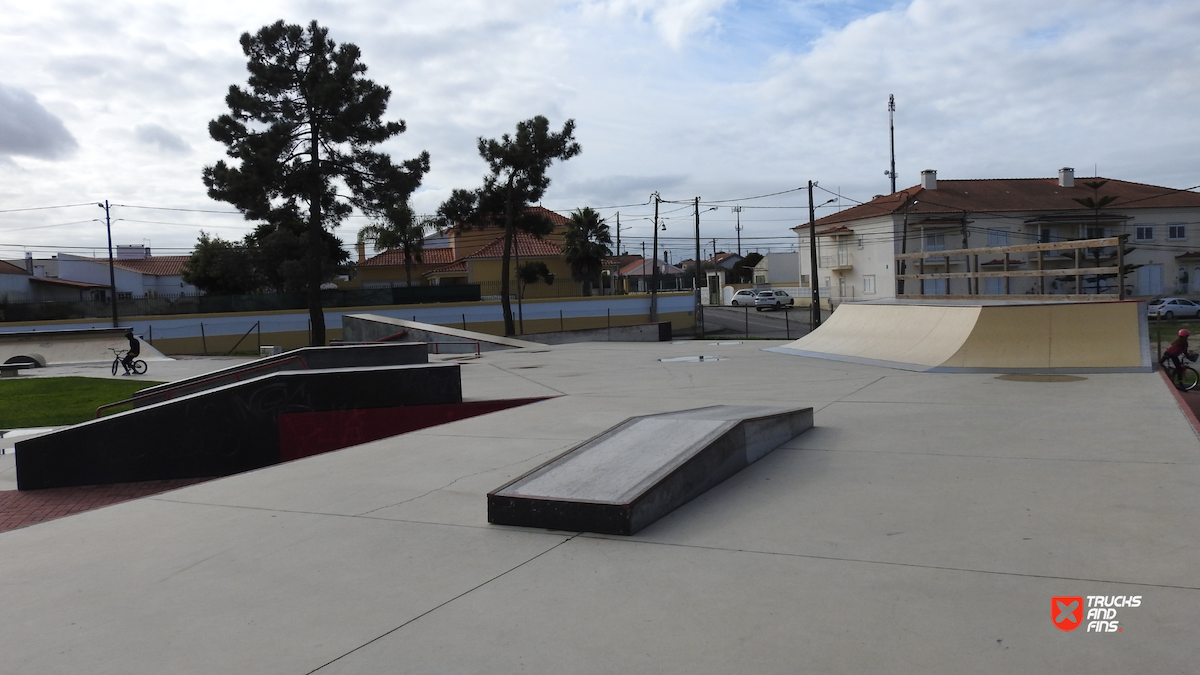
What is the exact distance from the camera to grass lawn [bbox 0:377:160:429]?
1373 centimetres

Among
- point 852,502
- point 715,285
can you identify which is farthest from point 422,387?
point 715,285

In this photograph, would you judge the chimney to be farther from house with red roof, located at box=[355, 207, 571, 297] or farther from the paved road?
house with red roof, located at box=[355, 207, 571, 297]

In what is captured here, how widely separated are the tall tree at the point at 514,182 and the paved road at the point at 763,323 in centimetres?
1290

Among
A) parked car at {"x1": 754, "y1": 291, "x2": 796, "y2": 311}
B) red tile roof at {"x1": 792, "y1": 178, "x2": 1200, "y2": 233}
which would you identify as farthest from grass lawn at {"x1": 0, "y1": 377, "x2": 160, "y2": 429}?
parked car at {"x1": 754, "y1": 291, "x2": 796, "y2": 311}

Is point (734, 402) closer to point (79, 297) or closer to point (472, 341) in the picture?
point (472, 341)

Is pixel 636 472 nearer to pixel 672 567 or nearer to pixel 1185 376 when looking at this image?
pixel 672 567

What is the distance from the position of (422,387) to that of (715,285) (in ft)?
274

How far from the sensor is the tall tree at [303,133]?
113 feet

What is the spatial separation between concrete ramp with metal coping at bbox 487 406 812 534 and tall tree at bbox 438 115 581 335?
37.2 meters

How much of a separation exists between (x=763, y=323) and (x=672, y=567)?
159ft

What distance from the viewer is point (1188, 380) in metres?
15.1

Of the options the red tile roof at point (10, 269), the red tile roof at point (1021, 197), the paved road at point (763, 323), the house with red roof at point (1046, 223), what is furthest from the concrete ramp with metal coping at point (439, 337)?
the red tile roof at point (10, 269)

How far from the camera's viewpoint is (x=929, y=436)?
23.2 feet

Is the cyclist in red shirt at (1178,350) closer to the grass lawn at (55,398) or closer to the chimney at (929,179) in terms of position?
the grass lawn at (55,398)
